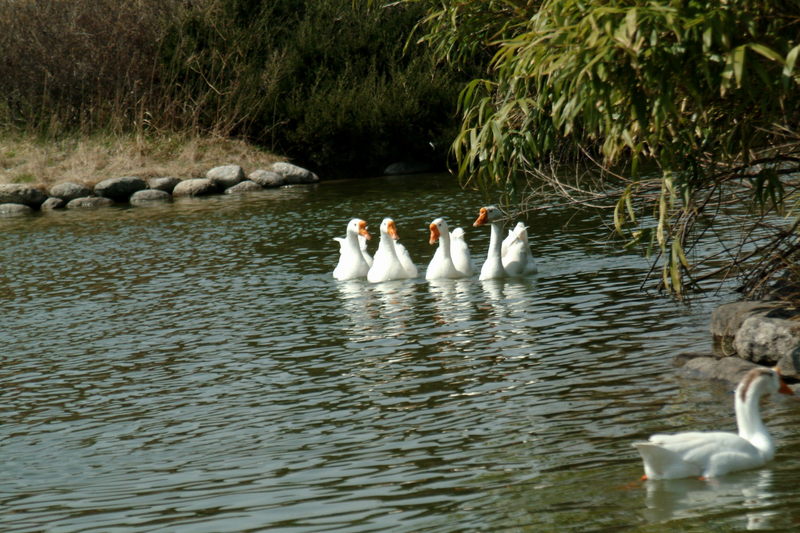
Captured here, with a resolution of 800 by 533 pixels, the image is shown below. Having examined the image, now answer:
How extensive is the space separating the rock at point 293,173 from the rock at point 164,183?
3.05 meters

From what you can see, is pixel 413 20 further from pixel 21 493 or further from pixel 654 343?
pixel 21 493

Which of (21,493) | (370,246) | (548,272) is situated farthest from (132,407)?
(370,246)

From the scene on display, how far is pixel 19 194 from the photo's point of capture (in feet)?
93.0

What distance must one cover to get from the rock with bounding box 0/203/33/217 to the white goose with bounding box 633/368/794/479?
23.9 meters

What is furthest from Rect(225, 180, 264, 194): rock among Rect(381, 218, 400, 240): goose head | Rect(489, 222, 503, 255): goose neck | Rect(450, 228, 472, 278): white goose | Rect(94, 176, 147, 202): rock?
Rect(489, 222, 503, 255): goose neck

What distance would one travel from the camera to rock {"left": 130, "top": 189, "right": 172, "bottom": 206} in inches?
1144

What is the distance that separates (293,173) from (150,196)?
4.34 m

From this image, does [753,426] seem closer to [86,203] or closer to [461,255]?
[461,255]

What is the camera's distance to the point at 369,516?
6398 millimetres

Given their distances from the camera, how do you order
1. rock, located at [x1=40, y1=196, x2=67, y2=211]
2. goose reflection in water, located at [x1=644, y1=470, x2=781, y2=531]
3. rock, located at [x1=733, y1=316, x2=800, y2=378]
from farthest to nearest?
1. rock, located at [x1=40, y1=196, x2=67, y2=211]
2. rock, located at [x1=733, y1=316, x2=800, y2=378]
3. goose reflection in water, located at [x1=644, y1=470, x2=781, y2=531]

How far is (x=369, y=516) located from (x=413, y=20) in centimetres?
3165

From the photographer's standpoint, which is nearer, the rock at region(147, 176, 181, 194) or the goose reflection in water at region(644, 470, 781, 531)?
the goose reflection in water at region(644, 470, 781, 531)

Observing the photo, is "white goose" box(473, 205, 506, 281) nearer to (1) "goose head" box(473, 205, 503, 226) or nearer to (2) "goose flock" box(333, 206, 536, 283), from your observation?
(2) "goose flock" box(333, 206, 536, 283)

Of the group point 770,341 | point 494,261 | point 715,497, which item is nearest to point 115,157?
point 494,261
